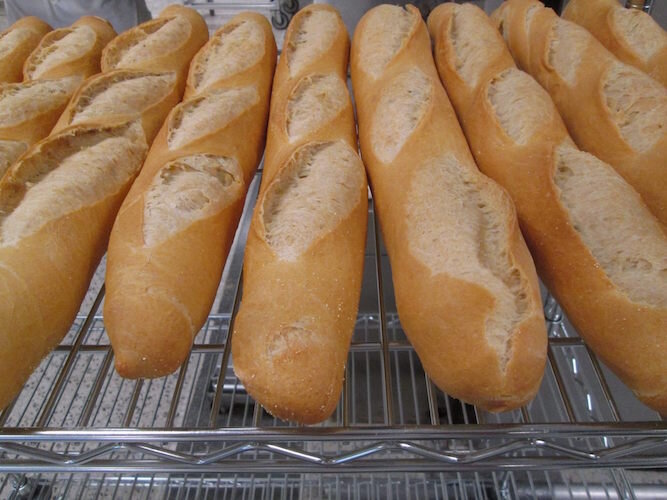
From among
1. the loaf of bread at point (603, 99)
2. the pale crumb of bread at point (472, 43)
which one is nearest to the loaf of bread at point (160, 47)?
the pale crumb of bread at point (472, 43)

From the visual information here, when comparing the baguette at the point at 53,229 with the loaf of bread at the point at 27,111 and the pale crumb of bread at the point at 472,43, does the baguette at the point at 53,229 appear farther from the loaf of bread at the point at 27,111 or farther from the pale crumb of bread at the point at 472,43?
the pale crumb of bread at the point at 472,43

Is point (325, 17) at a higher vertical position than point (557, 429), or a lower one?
higher

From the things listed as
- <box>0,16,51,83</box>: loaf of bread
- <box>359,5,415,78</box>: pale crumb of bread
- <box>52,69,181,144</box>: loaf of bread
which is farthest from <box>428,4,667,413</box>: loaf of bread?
<box>0,16,51,83</box>: loaf of bread

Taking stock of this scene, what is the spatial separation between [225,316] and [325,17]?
0.74m

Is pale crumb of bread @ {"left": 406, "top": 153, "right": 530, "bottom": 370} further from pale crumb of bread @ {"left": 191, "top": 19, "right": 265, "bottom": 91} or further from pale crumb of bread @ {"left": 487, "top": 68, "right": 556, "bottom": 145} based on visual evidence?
pale crumb of bread @ {"left": 191, "top": 19, "right": 265, "bottom": 91}

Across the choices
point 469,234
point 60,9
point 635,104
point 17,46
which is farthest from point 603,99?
point 60,9

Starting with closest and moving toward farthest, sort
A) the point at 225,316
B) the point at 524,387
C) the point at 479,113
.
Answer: the point at 524,387 → the point at 479,113 → the point at 225,316

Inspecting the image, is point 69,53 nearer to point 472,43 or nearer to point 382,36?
point 382,36

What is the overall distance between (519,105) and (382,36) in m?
0.35

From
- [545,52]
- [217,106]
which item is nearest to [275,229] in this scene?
[217,106]

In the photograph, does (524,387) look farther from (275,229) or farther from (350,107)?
(350,107)

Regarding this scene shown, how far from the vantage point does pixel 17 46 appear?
1108mm

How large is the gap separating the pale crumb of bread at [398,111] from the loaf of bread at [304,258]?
0.05 meters

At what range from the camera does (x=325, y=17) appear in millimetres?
1104
